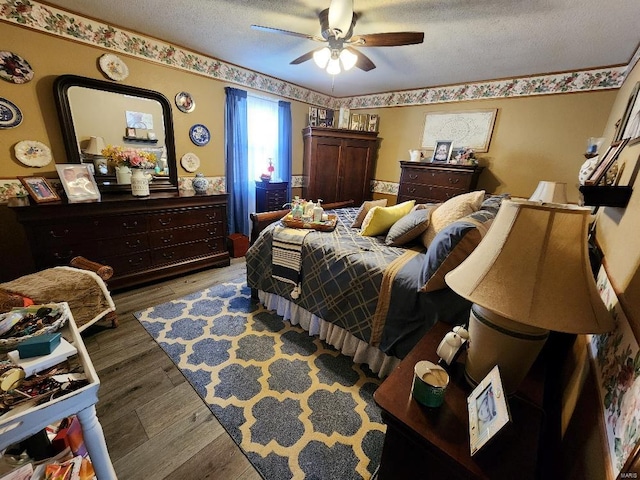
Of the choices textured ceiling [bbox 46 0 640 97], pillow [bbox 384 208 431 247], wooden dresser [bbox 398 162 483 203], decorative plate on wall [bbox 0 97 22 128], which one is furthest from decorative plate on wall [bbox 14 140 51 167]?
wooden dresser [bbox 398 162 483 203]

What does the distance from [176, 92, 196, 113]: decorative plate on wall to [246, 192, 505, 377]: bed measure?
2.06 metres

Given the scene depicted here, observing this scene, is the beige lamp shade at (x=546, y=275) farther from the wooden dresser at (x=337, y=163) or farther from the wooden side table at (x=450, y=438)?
the wooden dresser at (x=337, y=163)

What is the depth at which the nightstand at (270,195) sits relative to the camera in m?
3.85

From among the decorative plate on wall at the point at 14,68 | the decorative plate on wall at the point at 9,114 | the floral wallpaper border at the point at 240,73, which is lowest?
the decorative plate on wall at the point at 9,114

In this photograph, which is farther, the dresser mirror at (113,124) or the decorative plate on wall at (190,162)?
the decorative plate on wall at (190,162)

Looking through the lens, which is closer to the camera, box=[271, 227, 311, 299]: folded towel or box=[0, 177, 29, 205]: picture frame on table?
box=[271, 227, 311, 299]: folded towel

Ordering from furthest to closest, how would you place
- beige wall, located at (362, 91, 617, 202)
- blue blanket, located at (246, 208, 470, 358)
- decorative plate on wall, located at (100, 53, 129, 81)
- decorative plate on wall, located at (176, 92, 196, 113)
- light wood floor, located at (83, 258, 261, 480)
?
decorative plate on wall, located at (176, 92, 196, 113) → beige wall, located at (362, 91, 617, 202) → decorative plate on wall, located at (100, 53, 129, 81) → blue blanket, located at (246, 208, 470, 358) → light wood floor, located at (83, 258, 261, 480)

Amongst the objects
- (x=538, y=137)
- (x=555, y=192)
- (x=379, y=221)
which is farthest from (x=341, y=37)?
(x=538, y=137)

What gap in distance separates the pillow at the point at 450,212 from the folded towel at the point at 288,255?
982 millimetres

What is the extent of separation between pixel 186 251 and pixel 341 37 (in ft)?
8.53

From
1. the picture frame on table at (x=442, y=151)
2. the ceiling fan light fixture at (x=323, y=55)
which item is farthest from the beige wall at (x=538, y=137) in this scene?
the ceiling fan light fixture at (x=323, y=55)

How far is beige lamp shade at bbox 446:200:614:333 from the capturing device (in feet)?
2.11

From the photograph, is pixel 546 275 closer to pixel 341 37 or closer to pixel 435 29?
pixel 341 37

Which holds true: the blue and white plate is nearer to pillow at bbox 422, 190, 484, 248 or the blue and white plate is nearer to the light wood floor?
the light wood floor
